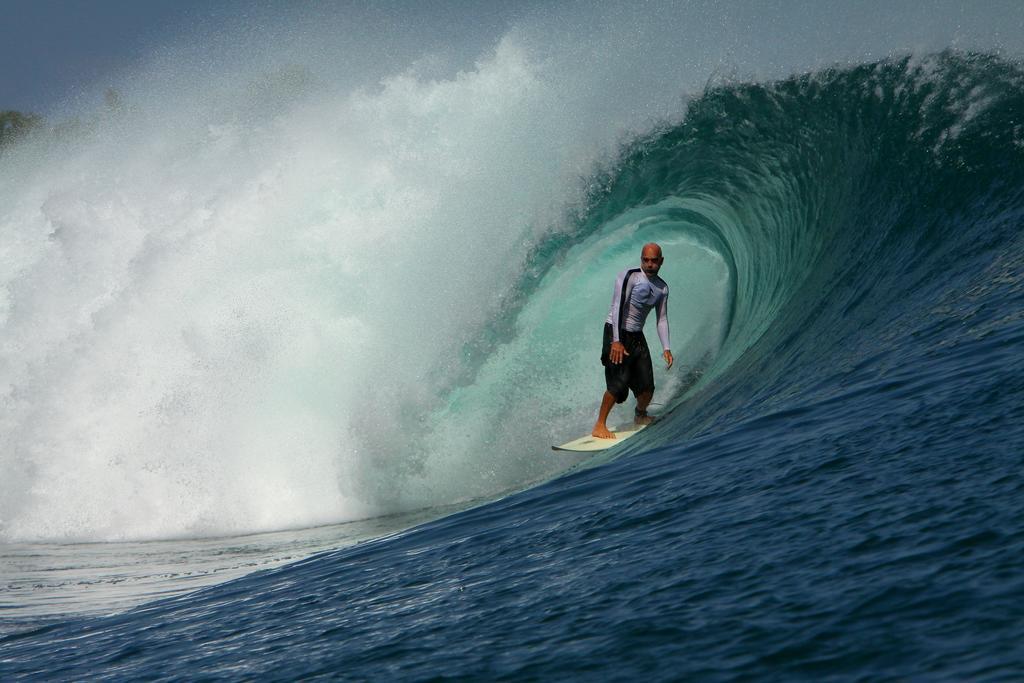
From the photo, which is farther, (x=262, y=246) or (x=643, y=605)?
(x=262, y=246)

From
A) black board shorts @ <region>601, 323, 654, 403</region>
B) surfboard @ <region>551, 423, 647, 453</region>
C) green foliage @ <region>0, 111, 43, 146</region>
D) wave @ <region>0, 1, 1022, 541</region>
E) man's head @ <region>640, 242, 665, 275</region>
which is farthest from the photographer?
green foliage @ <region>0, 111, 43, 146</region>

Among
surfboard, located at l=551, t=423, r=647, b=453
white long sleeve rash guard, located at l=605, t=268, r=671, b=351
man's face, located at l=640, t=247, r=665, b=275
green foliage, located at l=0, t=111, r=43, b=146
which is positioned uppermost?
green foliage, located at l=0, t=111, r=43, b=146

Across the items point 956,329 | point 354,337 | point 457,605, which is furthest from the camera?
point 354,337

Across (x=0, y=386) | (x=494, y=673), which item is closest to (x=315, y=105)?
(x=0, y=386)

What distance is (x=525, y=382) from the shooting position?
12273mm

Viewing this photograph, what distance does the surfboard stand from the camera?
9.87 meters

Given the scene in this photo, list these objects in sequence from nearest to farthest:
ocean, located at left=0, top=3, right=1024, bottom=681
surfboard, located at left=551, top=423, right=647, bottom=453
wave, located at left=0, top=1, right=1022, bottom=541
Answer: ocean, located at left=0, top=3, right=1024, bottom=681 < surfboard, located at left=551, top=423, right=647, bottom=453 < wave, located at left=0, top=1, right=1022, bottom=541

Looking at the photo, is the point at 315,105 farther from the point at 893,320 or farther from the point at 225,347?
the point at 893,320

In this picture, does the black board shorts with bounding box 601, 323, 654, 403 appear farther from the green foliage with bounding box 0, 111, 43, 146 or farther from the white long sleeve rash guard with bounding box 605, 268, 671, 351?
the green foliage with bounding box 0, 111, 43, 146

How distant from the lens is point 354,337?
40.9 feet

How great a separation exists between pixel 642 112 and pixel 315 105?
4.09 metres

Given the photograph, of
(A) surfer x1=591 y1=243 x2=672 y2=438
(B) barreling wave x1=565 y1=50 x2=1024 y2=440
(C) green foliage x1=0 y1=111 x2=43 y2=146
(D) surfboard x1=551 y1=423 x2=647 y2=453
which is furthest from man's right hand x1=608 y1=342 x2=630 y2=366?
(C) green foliage x1=0 y1=111 x2=43 y2=146

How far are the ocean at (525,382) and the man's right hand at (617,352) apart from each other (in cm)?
67

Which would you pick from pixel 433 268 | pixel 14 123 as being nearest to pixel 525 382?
pixel 433 268
